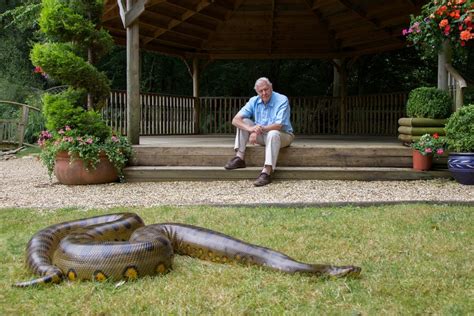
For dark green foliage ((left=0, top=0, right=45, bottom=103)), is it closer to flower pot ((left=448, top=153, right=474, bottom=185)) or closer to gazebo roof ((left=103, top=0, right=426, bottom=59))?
gazebo roof ((left=103, top=0, right=426, bottom=59))

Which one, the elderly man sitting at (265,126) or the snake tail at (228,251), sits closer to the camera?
the snake tail at (228,251)

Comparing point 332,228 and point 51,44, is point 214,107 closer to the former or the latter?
point 51,44

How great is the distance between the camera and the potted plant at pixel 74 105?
22.5 feet

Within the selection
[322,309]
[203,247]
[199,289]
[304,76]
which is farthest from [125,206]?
[304,76]

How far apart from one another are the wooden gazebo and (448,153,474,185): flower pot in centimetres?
471

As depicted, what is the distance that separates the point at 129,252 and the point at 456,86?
6.21 metres

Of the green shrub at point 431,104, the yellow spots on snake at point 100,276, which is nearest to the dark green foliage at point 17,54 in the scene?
the green shrub at point 431,104

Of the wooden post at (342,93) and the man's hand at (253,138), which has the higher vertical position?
the wooden post at (342,93)

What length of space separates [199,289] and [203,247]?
665 millimetres

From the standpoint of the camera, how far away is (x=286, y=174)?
7.09 meters

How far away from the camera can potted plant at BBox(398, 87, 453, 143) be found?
7191 millimetres

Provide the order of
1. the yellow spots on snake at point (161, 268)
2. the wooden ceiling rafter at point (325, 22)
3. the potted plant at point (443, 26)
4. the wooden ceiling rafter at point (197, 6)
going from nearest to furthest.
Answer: the yellow spots on snake at point (161, 268) < the potted plant at point (443, 26) < the wooden ceiling rafter at point (197, 6) < the wooden ceiling rafter at point (325, 22)

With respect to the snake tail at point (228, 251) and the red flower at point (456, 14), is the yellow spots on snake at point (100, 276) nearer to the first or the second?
the snake tail at point (228, 251)

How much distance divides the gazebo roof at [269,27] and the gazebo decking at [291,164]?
3831 millimetres
